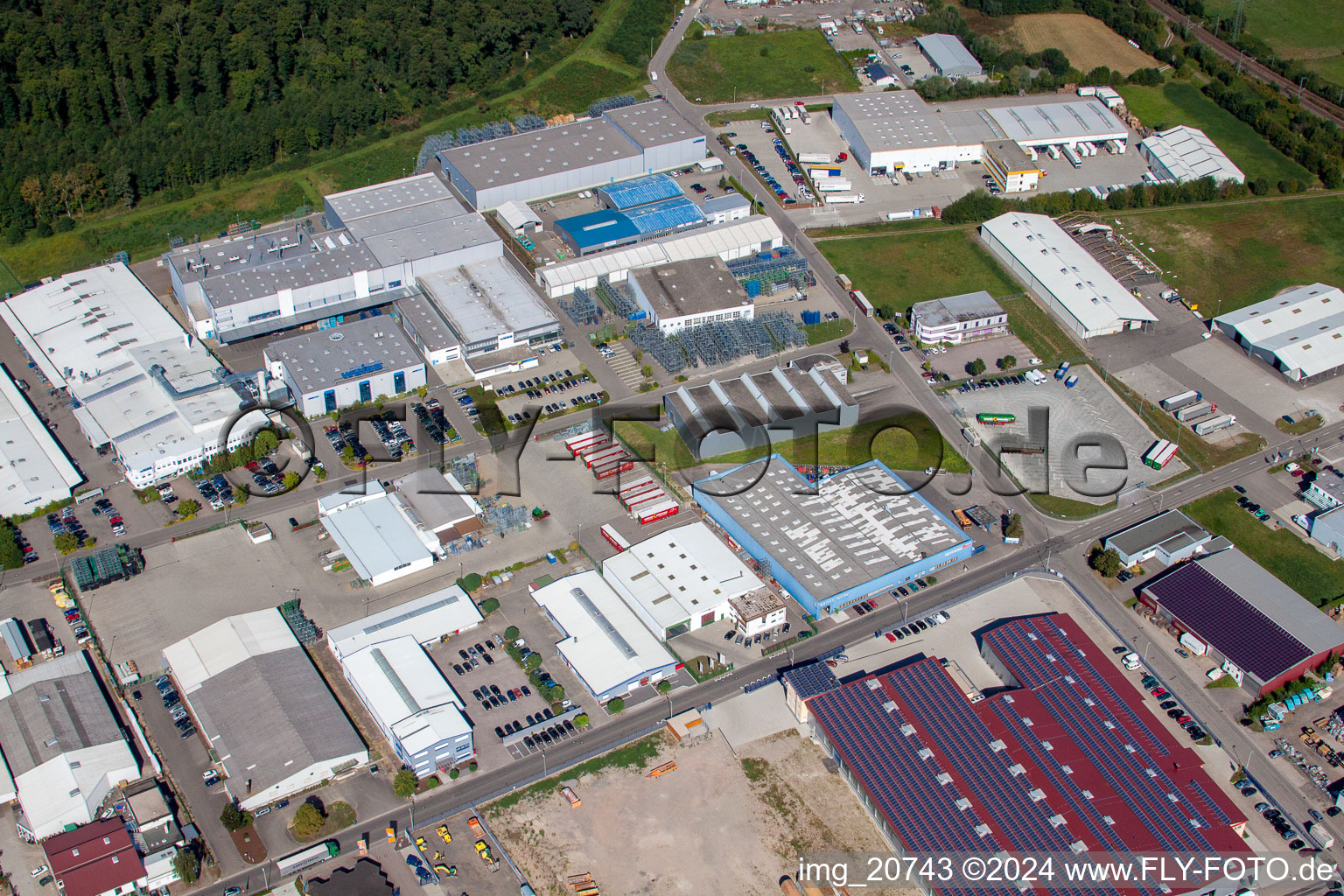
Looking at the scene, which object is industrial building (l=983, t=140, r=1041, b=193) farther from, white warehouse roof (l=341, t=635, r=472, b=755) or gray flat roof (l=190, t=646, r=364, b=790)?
gray flat roof (l=190, t=646, r=364, b=790)

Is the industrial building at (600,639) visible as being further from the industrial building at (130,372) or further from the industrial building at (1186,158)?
the industrial building at (1186,158)

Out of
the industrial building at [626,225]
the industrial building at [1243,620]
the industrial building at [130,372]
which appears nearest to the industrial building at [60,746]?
the industrial building at [130,372]

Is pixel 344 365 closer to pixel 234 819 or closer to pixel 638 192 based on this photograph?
pixel 638 192

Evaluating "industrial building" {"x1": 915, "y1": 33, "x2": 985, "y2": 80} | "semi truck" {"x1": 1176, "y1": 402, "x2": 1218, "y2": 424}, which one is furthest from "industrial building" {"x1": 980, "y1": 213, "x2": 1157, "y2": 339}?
"industrial building" {"x1": 915, "y1": 33, "x2": 985, "y2": 80}

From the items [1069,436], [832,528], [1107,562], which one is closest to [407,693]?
[832,528]

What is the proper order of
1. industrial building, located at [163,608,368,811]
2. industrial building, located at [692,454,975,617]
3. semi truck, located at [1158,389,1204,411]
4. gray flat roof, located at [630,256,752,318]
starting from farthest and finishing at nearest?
gray flat roof, located at [630,256,752,318]
semi truck, located at [1158,389,1204,411]
industrial building, located at [692,454,975,617]
industrial building, located at [163,608,368,811]

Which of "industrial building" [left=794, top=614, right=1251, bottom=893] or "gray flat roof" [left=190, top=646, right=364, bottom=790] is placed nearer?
"industrial building" [left=794, top=614, right=1251, bottom=893]
